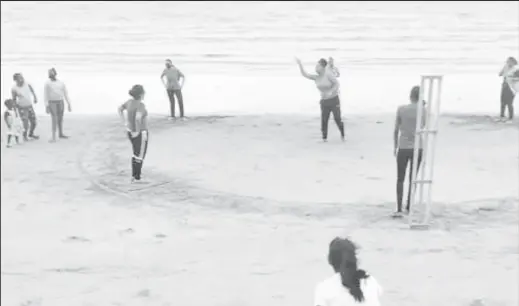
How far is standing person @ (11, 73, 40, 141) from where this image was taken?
488 inches

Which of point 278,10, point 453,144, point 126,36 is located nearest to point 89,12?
point 126,36

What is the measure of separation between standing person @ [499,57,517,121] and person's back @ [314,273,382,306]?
33.7 ft

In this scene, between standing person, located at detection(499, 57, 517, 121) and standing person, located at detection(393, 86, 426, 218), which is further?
standing person, located at detection(499, 57, 517, 121)

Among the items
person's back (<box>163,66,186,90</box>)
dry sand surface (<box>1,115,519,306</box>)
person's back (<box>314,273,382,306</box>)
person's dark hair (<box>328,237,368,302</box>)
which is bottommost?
dry sand surface (<box>1,115,519,306</box>)

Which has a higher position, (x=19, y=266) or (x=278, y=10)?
(x=278, y=10)

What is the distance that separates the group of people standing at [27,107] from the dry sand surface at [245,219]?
9.9 inches

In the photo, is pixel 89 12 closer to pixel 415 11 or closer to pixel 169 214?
pixel 415 11

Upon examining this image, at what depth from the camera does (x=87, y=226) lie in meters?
8.19

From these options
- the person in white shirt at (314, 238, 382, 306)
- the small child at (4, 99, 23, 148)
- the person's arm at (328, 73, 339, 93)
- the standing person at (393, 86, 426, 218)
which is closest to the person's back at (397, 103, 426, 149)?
the standing person at (393, 86, 426, 218)

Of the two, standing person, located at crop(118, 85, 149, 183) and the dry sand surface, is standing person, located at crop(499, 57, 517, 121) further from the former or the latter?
standing person, located at crop(118, 85, 149, 183)

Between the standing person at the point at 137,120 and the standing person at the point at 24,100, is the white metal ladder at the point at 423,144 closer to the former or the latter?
the standing person at the point at 137,120

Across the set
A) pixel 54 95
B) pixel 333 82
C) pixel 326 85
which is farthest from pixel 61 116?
pixel 333 82

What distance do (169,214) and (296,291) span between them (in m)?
2.66

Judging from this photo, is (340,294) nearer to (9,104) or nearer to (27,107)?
(9,104)
